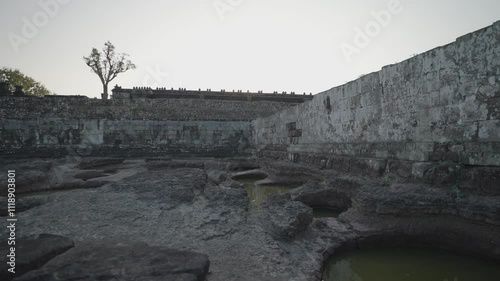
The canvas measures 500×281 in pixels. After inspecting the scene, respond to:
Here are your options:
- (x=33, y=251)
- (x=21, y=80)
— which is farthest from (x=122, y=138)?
(x=21, y=80)

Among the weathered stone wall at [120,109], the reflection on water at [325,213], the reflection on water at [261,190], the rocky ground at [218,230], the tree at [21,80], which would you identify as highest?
the tree at [21,80]

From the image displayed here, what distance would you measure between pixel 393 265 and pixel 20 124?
58.9 ft

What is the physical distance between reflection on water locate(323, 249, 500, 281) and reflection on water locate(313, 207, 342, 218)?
158 centimetres

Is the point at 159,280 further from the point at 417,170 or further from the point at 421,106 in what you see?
the point at 421,106

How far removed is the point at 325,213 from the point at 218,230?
261 centimetres

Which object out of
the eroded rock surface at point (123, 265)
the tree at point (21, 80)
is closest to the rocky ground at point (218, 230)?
the eroded rock surface at point (123, 265)

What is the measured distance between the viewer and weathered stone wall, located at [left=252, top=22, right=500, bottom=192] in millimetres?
3553

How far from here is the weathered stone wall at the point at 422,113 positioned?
355cm

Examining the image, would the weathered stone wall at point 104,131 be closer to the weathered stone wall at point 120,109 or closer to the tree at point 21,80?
the weathered stone wall at point 120,109

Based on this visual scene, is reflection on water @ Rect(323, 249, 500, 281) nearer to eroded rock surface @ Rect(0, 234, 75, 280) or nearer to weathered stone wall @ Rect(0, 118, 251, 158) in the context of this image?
eroded rock surface @ Rect(0, 234, 75, 280)

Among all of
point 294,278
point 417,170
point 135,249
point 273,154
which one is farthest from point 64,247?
point 273,154

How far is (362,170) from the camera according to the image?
18.7ft

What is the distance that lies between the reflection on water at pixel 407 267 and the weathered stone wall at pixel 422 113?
1450 mm

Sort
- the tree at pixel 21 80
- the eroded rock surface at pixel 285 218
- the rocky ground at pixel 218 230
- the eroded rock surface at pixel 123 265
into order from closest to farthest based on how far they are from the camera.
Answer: the eroded rock surface at pixel 123 265 < the rocky ground at pixel 218 230 < the eroded rock surface at pixel 285 218 < the tree at pixel 21 80
